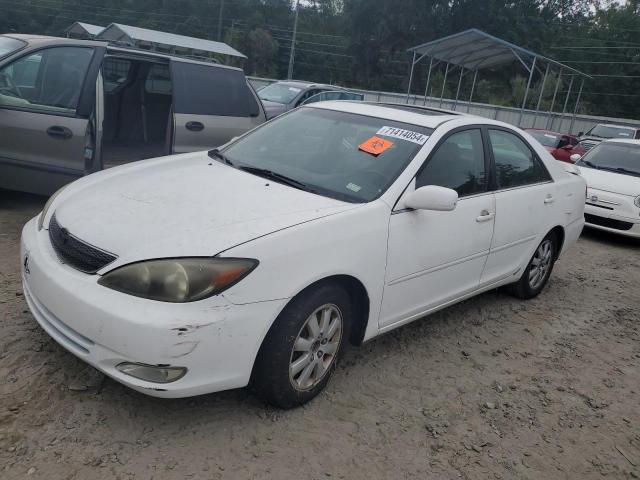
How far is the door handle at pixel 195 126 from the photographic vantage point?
5737mm

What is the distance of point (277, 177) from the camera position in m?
3.28

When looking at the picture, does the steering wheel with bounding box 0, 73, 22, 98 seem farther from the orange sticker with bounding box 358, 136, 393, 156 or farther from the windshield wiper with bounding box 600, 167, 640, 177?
the windshield wiper with bounding box 600, 167, 640, 177

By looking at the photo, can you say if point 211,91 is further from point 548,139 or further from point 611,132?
point 611,132

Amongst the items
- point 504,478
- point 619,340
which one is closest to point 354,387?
point 504,478

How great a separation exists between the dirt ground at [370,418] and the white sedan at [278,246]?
27cm

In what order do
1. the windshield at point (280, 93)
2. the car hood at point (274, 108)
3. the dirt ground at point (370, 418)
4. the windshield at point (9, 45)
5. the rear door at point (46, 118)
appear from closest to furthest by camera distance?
the dirt ground at point (370, 418) → the rear door at point (46, 118) → the windshield at point (9, 45) → the car hood at point (274, 108) → the windshield at point (280, 93)

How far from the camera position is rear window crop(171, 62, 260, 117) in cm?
579

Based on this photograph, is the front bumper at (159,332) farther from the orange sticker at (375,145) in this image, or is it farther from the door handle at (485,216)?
the door handle at (485,216)

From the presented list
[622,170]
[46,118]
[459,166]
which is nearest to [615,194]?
[622,170]

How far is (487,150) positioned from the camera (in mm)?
3969

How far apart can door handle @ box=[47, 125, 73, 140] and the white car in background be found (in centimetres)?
615

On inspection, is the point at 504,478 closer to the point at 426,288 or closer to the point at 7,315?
the point at 426,288

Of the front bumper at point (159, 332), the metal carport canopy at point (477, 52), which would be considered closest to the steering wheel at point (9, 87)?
the front bumper at point (159, 332)

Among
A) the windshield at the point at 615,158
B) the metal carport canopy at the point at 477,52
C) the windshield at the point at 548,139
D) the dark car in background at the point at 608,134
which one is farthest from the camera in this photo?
the metal carport canopy at the point at 477,52
